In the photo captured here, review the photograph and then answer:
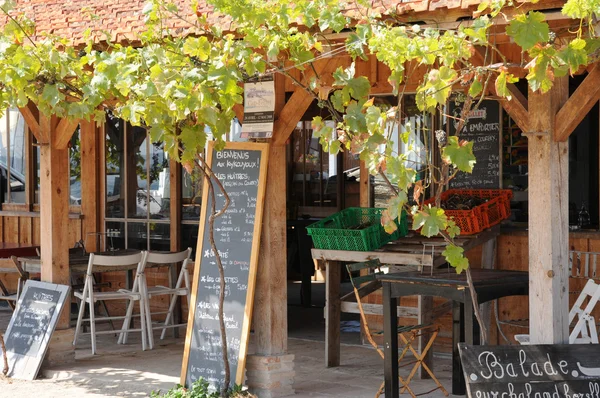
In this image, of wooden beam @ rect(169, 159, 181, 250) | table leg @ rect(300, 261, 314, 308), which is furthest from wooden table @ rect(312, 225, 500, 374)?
table leg @ rect(300, 261, 314, 308)

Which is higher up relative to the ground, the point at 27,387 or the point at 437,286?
the point at 437,286

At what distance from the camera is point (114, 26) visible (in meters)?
7.46

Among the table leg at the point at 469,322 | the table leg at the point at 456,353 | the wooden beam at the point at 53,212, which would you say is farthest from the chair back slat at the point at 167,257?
the table leg at the point at 469,322

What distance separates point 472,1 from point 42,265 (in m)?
4.89

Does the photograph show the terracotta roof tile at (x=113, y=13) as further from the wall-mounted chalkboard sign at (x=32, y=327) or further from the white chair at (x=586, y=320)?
the white chair at (x=586, y=320)

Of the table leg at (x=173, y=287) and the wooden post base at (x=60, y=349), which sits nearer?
the wooden post base at (x=60, y=349)

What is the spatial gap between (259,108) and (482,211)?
198 centimetres

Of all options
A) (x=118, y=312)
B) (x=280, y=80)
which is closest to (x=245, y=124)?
(x=280, y=80)

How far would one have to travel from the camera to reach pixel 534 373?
217 inches

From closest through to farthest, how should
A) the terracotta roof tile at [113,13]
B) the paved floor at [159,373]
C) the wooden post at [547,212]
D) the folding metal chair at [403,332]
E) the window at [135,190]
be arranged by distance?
1. the wooden post at [547,212]
2. the terracotta roof tile at [113,13]
3. the folding metal chair at [403,332]
4. the paved floor at [159,373]
5. the window at [135,190]

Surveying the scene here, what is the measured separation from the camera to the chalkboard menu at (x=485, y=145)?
27.8 ft

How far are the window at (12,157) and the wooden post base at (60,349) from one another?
Answer: 3.91 meters

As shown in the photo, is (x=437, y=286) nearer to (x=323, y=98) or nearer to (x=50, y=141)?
(x=323, y=98)

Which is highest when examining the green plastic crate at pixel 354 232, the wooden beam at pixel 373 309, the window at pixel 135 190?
the window at pixel 135 190
